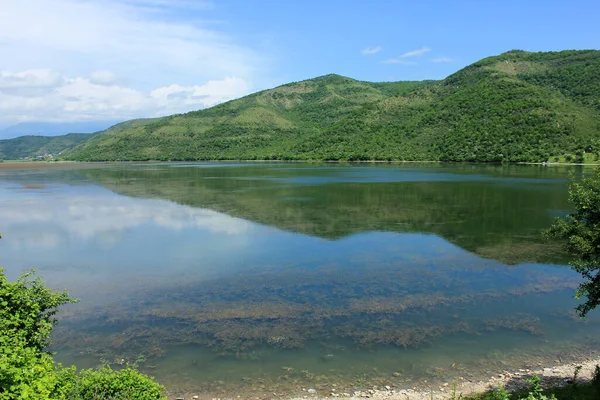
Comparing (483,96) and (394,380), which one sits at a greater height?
(483,96)

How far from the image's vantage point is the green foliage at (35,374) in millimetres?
7039

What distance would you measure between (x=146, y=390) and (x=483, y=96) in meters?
179

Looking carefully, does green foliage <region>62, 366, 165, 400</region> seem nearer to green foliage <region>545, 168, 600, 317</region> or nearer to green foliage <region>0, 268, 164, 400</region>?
green foliage <region>0, 268, 164, 400</region>

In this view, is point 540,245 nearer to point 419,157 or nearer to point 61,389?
point 61,389

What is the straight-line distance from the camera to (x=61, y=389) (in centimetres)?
777

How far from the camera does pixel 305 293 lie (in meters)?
19.7

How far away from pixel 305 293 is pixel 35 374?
13.1 m

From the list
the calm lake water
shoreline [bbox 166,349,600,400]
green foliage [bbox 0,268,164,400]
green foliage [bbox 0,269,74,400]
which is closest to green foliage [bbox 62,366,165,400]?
green foliage [bbox 0,268,164,400]

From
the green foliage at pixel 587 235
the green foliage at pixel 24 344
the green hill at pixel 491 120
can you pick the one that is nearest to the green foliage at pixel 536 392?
the green foliage at pixel 587 235

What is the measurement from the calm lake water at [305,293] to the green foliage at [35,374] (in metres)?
3.58

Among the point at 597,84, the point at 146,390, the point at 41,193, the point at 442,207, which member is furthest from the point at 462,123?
the point at 146,390

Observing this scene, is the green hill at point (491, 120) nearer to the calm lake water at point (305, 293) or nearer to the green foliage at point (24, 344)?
the calm lake water at point (305, 293)

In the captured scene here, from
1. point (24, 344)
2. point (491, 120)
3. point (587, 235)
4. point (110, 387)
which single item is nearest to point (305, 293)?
point (587, 235)

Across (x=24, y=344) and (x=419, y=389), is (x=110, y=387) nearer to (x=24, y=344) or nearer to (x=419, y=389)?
(x=24, y=344)
